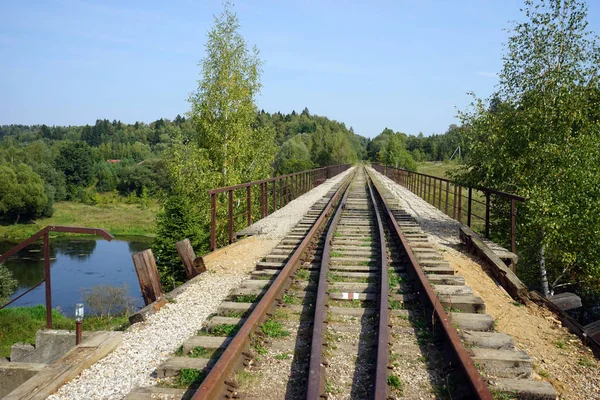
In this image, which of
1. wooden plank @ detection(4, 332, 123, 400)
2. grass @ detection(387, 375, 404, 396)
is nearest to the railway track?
grass @ detection(387, 375, 404, 396)

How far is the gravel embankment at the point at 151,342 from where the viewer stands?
3.44 m

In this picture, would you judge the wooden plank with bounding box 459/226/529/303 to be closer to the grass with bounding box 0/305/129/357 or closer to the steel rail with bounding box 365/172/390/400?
the steel rail with bounding box 365/172/390/400

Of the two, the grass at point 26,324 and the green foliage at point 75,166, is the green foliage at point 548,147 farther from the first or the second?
the green foliage at point 75,166

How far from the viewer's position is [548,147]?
8766mm

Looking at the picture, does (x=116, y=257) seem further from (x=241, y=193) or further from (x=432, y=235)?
(x=432, y=235)

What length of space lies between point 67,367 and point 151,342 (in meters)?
0.84

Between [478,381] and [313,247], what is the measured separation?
549 cm

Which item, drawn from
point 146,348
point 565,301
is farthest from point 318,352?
point 565,301

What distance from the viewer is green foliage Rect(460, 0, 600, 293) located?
812cm

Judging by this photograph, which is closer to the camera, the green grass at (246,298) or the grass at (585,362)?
the grass at (585,362)

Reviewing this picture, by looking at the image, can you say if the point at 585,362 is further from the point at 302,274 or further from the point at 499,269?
the point at 302,274

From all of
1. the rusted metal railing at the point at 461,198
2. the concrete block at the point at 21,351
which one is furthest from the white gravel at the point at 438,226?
the concrete block at the point at 21,351

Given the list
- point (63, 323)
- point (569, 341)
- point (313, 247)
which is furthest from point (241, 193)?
point (569, 341)

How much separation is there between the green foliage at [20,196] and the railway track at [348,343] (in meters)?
75.5
